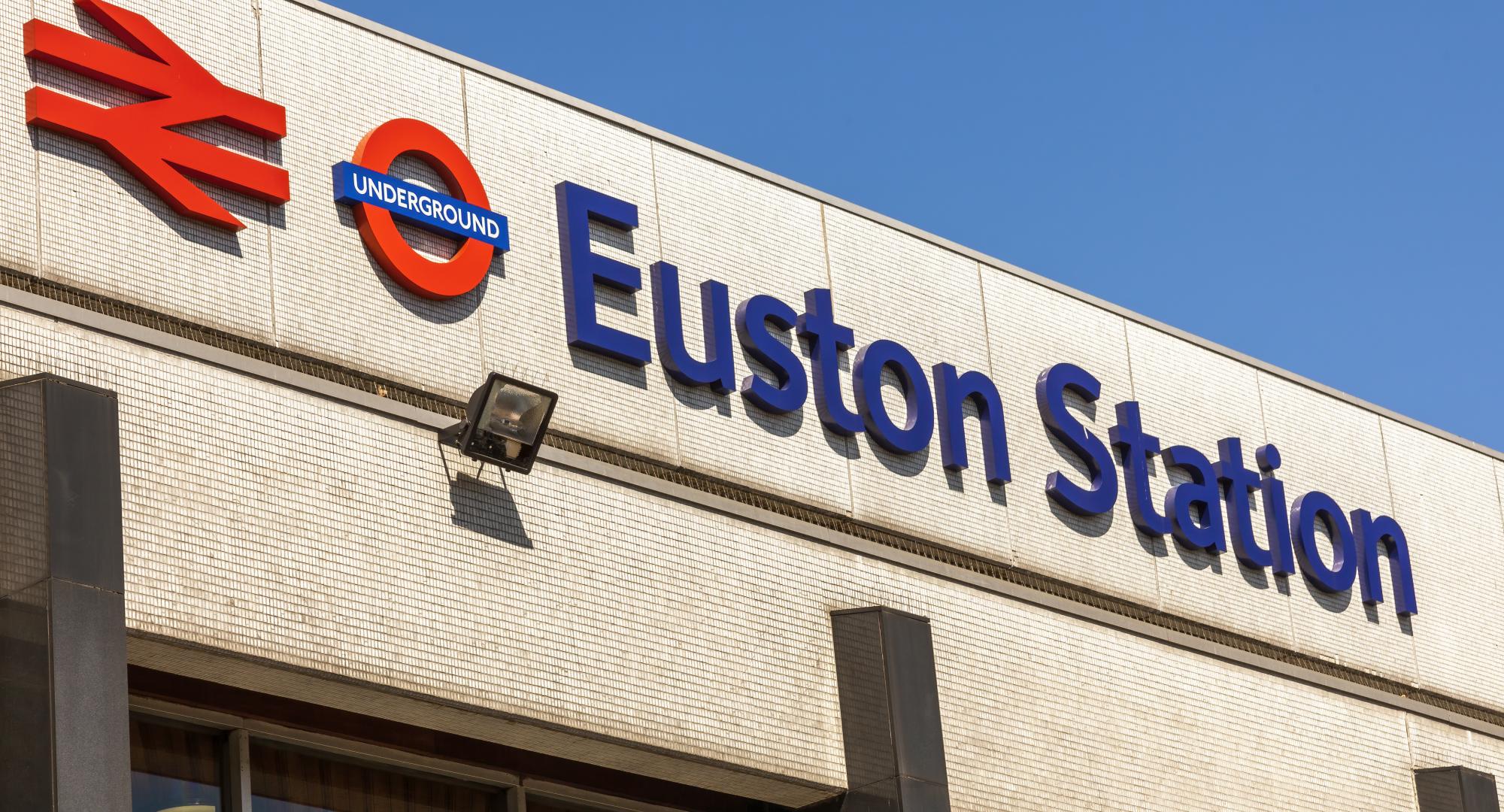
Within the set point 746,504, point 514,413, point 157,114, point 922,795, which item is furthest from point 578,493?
point 157,114

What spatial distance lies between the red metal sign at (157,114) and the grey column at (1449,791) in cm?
1354

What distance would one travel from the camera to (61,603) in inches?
546

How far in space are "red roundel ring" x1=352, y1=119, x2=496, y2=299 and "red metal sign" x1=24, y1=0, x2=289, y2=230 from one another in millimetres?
792

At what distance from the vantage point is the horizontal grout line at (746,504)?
15.6 metres

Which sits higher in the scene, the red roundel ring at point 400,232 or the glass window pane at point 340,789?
the red roundel ring at point 400,232

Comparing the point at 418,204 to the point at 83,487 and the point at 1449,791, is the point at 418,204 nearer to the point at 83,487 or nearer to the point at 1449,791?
the point at 83,487

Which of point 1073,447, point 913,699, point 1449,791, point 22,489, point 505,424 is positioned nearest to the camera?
point 22,489

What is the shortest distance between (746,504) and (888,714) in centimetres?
207

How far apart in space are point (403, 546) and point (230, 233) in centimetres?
253

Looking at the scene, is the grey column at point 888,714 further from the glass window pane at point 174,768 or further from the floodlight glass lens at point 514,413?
the glass window pane at point 174,768

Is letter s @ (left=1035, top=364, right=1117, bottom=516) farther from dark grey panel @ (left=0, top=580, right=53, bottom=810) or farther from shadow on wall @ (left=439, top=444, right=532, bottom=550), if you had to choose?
dark grey panel @ (left=0, top=580, right=53, bottom=810)

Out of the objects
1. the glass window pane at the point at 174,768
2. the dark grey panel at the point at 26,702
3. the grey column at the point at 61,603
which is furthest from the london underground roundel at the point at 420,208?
the dark grey panel at the point at 26,702

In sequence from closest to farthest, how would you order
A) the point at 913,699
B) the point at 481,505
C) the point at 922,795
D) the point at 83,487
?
the point at 83,487 → the point at 481,505 → the point at 922,795 → the point at 913,699

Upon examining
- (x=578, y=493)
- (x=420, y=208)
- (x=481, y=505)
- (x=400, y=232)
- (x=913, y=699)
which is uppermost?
(x=420, y=208)
